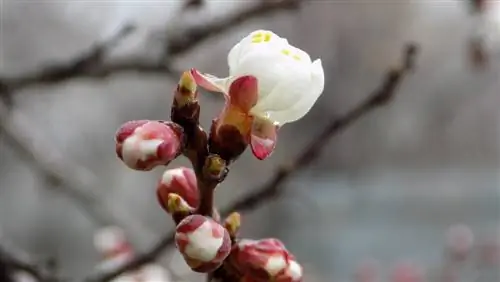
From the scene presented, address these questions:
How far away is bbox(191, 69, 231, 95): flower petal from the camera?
0.45 metres

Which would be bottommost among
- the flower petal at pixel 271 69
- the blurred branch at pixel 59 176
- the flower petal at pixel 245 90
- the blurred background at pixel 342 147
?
the blurred background at pixel 342 147

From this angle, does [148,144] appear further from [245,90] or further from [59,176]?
[59,176]

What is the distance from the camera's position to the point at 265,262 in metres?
0.48

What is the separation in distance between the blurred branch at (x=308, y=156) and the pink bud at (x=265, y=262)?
17 centimetres

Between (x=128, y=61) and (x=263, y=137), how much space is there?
62cm

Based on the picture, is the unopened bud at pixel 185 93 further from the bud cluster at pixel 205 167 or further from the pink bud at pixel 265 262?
the pink bud at pixel 265 262

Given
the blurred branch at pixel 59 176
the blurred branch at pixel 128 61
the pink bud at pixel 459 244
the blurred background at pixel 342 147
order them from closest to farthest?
the blurred branch at pixel 128 61 < the blurred branch at pixel 59 176 < the pink bud at pixel 459 244 < the blurred background at pixel 342 147

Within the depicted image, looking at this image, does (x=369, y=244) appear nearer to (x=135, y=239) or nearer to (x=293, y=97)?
(x=135, y=239)

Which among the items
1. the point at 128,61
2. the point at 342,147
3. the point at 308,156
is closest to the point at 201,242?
the point at 308,156

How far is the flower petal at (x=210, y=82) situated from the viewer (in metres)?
0.45

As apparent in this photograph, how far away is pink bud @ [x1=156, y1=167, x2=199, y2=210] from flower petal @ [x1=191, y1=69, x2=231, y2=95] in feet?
0.23

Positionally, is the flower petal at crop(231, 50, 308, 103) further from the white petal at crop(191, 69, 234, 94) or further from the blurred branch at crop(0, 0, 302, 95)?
the blurred branch at crop(0, 0, 302, 95)

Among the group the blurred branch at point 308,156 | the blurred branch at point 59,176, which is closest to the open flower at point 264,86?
the blurred branch at point 308,156

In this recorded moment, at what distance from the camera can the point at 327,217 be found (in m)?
6.16
